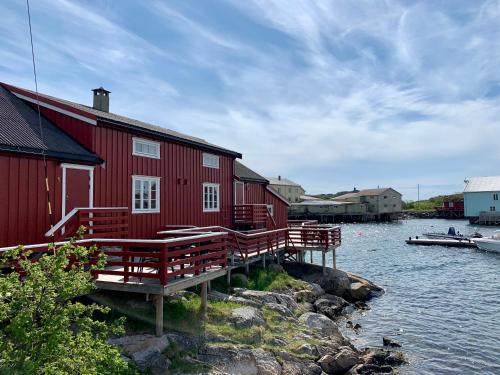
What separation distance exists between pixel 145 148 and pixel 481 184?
80.2m

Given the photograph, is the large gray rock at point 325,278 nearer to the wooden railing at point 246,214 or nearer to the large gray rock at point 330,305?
the large gray rock at point 330,305

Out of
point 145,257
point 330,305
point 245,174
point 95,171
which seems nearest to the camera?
point 145,257

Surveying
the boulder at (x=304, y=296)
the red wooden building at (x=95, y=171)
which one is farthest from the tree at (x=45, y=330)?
the boulder at (x=304, y=296)

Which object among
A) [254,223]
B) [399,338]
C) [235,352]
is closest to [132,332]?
[235,352]

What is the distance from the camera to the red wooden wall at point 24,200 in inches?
431

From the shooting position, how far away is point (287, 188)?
331ft

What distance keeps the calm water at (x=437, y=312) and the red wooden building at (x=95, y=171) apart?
916 cm

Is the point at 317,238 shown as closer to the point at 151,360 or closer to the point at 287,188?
the point at 151,360

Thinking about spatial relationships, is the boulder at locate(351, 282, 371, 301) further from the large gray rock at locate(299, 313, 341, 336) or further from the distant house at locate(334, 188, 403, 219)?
the distant house at locate(334, 188, 403, 219)

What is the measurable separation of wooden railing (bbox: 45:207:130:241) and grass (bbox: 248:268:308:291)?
5.63 meters

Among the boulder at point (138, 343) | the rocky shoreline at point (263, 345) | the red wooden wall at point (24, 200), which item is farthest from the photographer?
the red wooden wall at point (24, 200)

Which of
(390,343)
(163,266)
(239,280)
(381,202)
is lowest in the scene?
(390,343)

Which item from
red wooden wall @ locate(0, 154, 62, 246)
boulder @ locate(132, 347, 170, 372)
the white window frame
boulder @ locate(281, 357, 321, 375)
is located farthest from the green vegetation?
boulder @ locate(132, 347, 170, 372)

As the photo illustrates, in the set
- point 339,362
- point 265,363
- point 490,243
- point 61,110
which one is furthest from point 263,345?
point 490,243
